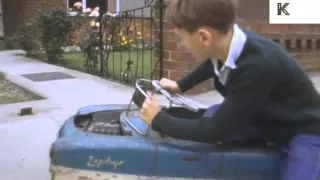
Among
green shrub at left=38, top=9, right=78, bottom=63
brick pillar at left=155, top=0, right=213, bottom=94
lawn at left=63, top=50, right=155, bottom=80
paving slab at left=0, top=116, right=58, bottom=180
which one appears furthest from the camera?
green shrub at left=38, top=9, right=78, bottom=63

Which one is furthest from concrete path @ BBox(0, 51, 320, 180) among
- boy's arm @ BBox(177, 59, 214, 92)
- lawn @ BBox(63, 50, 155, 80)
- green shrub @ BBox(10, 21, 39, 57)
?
boy's arm @ BBox(177, 59, 214, 92)

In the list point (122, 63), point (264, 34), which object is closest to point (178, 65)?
point (264, 34)

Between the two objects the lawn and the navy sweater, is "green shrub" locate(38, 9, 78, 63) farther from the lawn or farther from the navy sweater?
the navy sweater

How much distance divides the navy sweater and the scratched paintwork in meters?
0.07

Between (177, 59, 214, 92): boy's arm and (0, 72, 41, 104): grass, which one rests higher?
(177, 59, 214, 92): boy's arm

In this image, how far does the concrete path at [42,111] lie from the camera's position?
11.5ft

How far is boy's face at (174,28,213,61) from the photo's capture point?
177 centimetres

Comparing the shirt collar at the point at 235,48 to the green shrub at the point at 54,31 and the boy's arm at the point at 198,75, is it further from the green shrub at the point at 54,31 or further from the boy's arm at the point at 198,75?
the green shrub at the point at 54,31

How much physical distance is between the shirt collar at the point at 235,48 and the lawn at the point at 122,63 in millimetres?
4895

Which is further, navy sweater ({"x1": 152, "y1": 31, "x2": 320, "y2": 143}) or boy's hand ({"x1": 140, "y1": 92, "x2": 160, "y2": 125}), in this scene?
boy's hand ({"x1": 140, "y1": 92, "x2": 160, "y2": 125})

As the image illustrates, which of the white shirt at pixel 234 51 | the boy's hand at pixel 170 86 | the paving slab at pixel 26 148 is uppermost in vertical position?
the white shirt at pixel 234 51

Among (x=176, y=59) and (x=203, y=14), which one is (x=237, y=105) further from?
(x=176, y=59)

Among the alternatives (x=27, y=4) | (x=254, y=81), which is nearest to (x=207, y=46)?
(x=254, y=81)

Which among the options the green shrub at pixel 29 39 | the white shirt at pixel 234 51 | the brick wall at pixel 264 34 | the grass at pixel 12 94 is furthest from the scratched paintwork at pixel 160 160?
the green shrub at pixel 29 39
